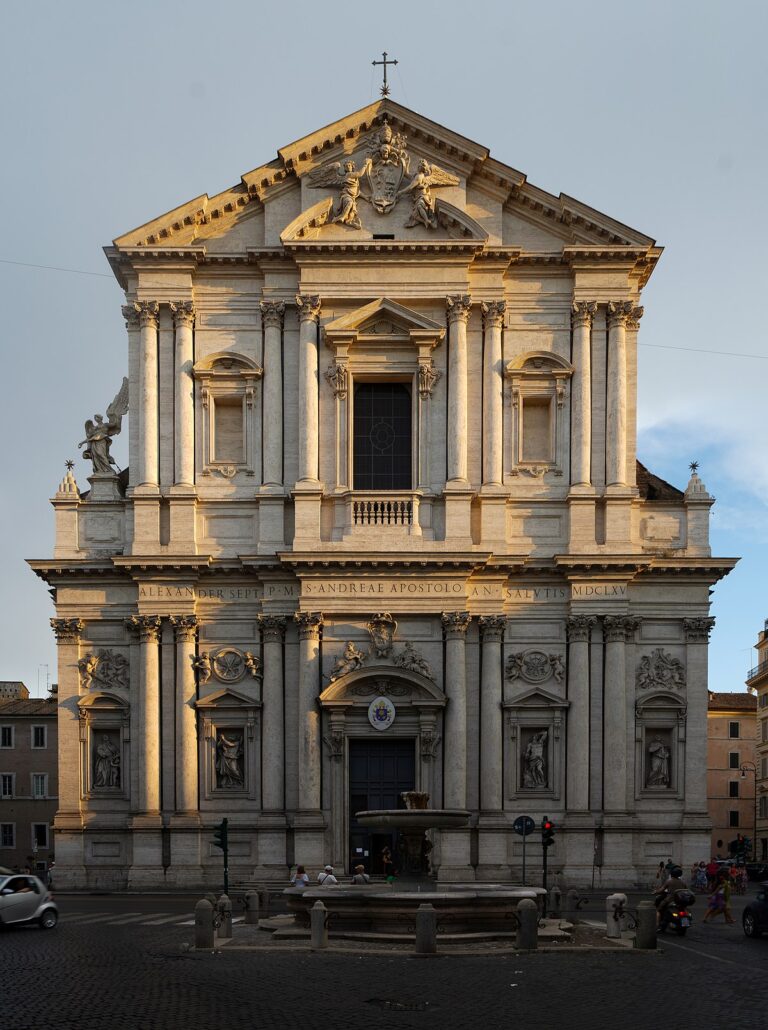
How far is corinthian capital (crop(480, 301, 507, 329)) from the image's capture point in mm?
37719

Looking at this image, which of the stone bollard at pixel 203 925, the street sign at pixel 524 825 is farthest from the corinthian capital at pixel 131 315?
the stone bollard at pixel 203 925

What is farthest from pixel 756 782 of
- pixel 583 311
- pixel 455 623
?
pixel 583 311

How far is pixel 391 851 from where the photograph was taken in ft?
116

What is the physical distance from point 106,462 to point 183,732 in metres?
7.71

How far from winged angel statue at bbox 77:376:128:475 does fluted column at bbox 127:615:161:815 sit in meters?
4.51

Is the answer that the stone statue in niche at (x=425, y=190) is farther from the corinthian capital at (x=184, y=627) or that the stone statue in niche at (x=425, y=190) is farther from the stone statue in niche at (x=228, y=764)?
the stone statue in niche at (x=228, y=764)

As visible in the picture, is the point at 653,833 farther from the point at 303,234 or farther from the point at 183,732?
the point at 303,234

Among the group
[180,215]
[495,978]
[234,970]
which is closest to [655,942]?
[495,978]

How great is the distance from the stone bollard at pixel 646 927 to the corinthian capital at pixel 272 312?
2033cm

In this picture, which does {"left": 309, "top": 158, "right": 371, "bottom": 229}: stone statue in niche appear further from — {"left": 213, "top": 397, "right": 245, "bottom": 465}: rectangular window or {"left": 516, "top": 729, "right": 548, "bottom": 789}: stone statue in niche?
{"left": 516, "top": 729, "right": 548, "bottom": 789}: stone statue in niche

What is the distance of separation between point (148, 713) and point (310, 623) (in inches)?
187

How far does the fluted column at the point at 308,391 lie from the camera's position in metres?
37.1

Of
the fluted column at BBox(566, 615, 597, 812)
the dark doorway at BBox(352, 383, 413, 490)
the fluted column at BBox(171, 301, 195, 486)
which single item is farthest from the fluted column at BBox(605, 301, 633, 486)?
the fluted column at BBox(171, 301, 195, 486)

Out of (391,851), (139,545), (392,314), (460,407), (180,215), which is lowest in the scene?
(391,851)
